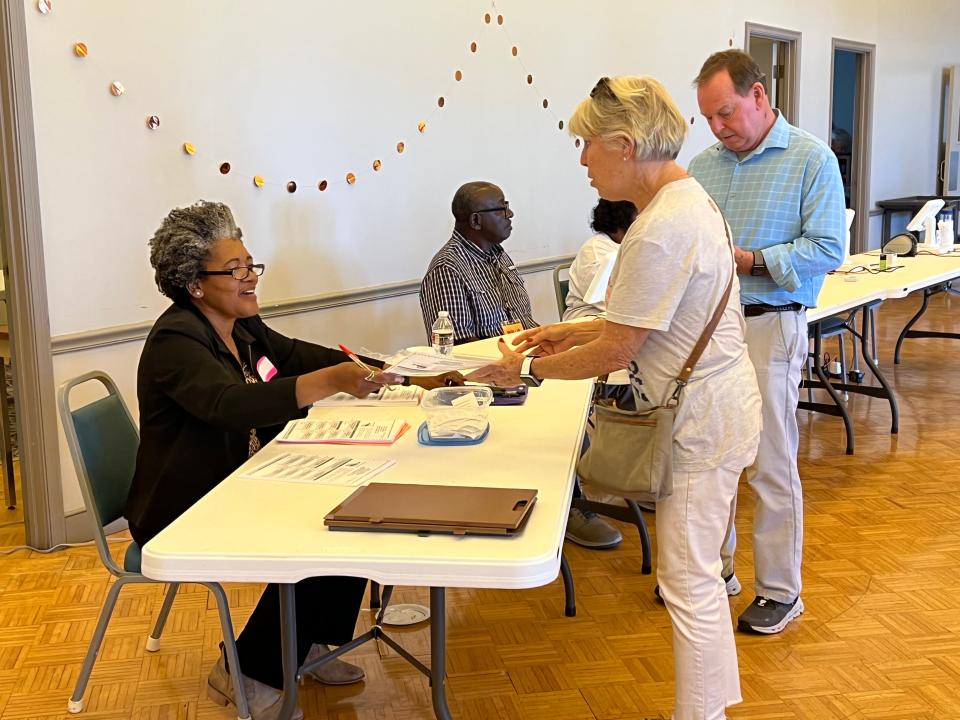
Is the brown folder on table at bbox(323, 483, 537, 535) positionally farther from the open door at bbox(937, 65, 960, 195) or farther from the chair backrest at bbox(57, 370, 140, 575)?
the open door at bbox(937, 65, 960, 195)

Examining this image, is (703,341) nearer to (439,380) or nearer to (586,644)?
(439,380)

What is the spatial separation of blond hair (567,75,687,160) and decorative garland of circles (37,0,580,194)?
7.61 ft

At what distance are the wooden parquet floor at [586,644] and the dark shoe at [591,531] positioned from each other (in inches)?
2.1

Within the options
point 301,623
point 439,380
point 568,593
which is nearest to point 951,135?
point 568,593

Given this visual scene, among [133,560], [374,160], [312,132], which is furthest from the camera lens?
[374,160]

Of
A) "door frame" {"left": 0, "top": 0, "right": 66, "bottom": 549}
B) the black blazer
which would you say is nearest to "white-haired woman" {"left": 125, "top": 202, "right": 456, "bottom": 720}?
the black blazer

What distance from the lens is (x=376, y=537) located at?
5.61 feet

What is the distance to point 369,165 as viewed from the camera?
480 centimetres

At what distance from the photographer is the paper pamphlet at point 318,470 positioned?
2.06m

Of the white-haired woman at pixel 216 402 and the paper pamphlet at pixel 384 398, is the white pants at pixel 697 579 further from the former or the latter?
the paper pamphlet at pixel 384 398

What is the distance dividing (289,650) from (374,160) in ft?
10.6

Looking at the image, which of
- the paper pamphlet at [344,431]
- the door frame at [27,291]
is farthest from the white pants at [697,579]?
the door frame at [27,291]

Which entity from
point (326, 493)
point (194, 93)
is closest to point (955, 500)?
point (326, 493)

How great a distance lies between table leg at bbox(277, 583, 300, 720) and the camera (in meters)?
1.94
